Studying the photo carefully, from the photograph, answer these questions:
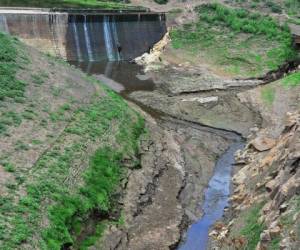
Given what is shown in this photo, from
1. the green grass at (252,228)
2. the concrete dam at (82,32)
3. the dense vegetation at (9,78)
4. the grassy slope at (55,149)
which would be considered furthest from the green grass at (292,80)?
the green grass at (252,228)

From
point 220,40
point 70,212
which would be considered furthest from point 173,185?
point 220,40

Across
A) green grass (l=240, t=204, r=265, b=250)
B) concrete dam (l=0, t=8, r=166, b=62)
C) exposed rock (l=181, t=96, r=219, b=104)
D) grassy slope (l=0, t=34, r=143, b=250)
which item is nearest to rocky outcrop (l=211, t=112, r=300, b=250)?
green grass (l=240, t=204, r=265, b=250)

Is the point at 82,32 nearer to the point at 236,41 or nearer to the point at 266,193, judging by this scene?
the point at 236,41

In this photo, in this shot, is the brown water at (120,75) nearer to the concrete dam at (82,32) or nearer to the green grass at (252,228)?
the concrete dam at (82,32)

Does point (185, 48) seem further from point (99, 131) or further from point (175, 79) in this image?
point (99, 131)

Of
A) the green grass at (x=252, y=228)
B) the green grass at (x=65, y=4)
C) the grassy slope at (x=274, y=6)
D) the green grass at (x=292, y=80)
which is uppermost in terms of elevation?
the green grass at (x=252, y=228)
